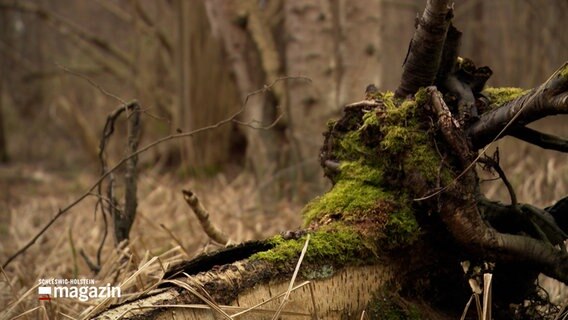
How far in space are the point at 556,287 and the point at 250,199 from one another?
3.08m

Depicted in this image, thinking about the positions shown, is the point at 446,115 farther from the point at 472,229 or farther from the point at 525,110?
the point at 472,229

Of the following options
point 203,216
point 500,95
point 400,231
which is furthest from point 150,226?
point 500,95

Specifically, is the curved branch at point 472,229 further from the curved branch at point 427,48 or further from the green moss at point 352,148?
the green moss at point 352,148

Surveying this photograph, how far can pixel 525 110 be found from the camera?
76.4 inches

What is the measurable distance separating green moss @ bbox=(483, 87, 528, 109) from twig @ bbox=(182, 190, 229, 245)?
1235 mm

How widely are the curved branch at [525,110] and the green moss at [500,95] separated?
4.1 inches

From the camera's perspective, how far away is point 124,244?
2910 millimetres

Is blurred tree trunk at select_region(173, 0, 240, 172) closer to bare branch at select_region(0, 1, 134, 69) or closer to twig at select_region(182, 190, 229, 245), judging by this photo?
bare branch at select_region(0, 1, 134, 69)

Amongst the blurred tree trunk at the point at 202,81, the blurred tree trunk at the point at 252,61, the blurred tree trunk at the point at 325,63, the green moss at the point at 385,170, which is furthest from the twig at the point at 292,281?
the blurred tree trunk at the point at 202,81

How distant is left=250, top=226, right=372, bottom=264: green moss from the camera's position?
6.24ft

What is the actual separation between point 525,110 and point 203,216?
4.66ft

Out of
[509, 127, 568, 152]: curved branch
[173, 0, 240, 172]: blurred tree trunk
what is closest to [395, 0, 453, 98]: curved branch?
[509, 127, 568, 152]: curved branch

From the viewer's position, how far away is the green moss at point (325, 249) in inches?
74.9

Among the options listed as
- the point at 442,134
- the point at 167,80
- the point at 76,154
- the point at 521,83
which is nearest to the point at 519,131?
the point at 442,134
